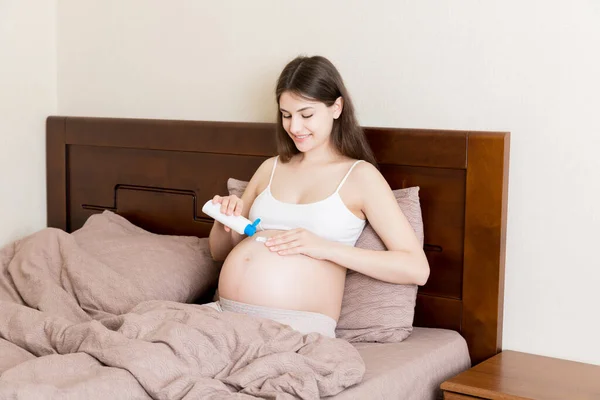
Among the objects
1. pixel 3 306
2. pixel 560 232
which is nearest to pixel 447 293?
pixel 560 232

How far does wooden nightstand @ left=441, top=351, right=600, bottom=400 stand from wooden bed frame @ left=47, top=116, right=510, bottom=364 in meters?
0.12

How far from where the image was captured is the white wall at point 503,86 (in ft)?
6.45

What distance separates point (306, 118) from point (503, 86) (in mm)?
499

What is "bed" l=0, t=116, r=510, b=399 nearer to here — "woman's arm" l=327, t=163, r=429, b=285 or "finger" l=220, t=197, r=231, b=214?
"woman's arm" l=327, t=163, r=429, b=285

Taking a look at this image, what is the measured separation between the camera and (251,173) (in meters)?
2.43

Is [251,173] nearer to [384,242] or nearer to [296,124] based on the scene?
[296,124]

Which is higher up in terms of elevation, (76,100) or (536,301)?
(76,100)

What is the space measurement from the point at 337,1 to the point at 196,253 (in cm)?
81

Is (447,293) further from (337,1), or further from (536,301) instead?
(337,1)

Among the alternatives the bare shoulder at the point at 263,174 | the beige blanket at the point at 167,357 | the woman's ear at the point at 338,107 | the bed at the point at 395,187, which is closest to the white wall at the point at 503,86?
the bed at the point at 395,187

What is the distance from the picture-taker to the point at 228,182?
2.34 meters

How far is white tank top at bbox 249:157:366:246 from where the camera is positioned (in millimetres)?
2006

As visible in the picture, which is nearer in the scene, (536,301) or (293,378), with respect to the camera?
Answer: (293,378)

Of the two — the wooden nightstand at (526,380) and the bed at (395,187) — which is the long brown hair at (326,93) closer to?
the bed at (395,187)
